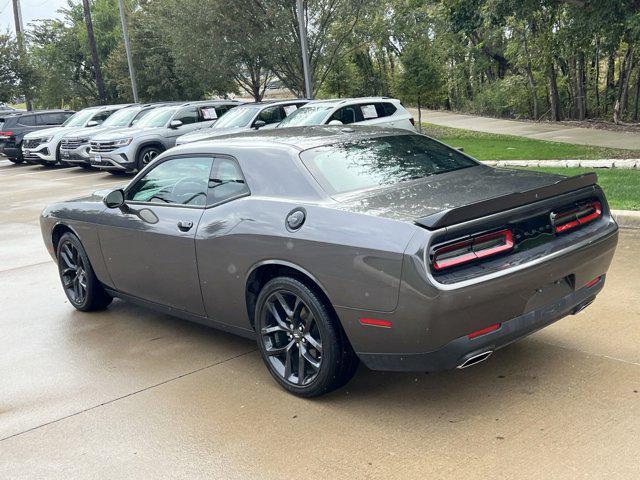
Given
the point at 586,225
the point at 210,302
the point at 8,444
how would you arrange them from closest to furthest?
the point at 8,444 < the point at 586,225 < the point at 210,302

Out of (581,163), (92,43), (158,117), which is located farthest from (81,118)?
(581,163)

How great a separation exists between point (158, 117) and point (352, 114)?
6290mm

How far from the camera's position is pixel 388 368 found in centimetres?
390

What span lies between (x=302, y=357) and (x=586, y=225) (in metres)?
1.93

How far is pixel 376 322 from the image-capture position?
3.78m

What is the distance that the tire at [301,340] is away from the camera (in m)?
4.07

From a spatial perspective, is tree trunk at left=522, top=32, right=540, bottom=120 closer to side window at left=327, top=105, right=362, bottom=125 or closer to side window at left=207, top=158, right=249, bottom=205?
side window at left=327, top=105, right=362, bottom=125

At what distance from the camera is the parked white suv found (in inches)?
559

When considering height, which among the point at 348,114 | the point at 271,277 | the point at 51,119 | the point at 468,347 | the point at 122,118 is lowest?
the point at 468,347

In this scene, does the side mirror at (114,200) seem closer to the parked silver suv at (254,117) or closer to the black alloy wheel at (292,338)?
the black alloy wheel at (292,338)

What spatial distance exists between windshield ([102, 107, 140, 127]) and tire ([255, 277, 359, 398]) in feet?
54.9

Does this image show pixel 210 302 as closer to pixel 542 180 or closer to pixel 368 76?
pixel 542 180

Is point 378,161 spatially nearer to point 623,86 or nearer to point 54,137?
point 623,86

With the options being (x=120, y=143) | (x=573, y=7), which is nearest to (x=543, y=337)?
(x=573, y=7)
